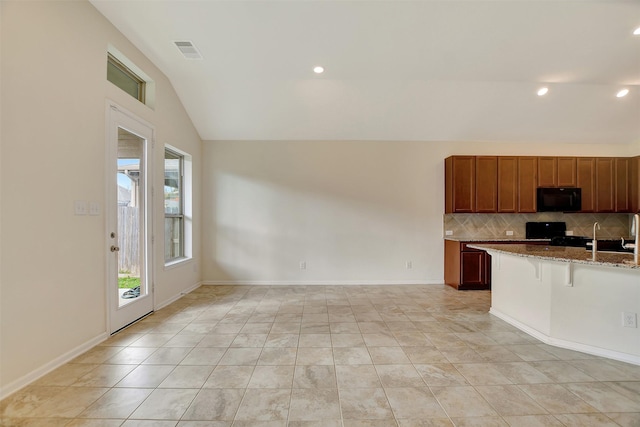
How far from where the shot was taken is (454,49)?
3092 mm

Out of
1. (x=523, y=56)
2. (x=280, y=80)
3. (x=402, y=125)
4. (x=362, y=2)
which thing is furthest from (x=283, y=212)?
(x=523, y=56)

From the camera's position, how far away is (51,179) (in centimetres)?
209

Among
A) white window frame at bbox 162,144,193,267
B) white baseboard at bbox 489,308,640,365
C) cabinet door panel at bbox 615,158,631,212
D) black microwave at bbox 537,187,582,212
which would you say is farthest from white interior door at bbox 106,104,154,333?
cabinet door panel at bbox 615,158,631,212

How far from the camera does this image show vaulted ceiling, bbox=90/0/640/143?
2.64 meters

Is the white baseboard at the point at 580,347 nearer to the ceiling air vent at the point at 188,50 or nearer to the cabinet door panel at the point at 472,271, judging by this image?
the cabinet door panel at the point at 472,271

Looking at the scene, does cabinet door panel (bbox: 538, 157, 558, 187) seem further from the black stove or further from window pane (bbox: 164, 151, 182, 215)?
window pane (bbox: 164, 151, 182, 215)

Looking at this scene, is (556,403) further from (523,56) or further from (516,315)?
(523,56)

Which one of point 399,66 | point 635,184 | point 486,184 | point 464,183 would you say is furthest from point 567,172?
point 399,66

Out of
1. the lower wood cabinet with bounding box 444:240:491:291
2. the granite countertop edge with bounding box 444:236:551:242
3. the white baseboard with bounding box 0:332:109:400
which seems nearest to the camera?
the white baseboard with bounding box 0:332:109:400

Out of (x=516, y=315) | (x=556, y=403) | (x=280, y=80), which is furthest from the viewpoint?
(x=280, y=80)

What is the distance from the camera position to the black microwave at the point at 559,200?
15.2 feet

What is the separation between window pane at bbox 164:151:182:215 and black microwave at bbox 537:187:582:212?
6.22m

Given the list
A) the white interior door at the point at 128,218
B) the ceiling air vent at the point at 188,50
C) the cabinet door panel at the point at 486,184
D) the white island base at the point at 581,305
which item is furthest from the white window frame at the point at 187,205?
the cabinet door panel at the point at 486,184

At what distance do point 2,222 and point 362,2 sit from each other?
3349mm
